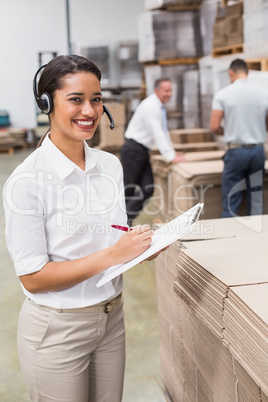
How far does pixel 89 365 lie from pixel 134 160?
13.6ft

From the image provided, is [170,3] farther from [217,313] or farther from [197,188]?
[217,313]

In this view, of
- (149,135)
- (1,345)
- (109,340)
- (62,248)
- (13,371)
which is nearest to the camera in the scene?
(62,248)

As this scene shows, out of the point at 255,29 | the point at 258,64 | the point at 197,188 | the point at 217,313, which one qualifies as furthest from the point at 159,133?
the point at 217,313

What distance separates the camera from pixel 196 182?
454 cm

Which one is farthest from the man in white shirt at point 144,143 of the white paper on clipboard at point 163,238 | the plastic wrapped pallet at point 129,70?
the plastic wrapped pallet at point 129,70

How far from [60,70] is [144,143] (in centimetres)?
420

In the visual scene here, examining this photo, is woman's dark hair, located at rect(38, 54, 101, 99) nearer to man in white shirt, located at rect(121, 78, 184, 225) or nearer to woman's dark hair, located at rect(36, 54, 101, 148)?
woman's dark hair, located at rect(36, 54, 101, 148)

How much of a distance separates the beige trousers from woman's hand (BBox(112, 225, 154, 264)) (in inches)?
9.7

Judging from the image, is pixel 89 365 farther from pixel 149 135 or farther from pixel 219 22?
pixel 219 22

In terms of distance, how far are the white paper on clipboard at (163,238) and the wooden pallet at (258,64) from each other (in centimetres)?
370

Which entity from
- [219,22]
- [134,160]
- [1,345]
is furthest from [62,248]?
[219,22]

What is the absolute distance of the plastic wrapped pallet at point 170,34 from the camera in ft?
23.5

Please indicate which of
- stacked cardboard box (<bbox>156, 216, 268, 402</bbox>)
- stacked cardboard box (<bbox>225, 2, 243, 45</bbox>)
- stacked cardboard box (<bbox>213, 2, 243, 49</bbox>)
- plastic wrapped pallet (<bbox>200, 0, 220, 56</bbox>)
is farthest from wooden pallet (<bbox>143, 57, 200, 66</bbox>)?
stacked cardboard box (<bbox>156, 216, 268, 402</bbox>)

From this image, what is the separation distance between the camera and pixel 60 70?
58.0 inches
